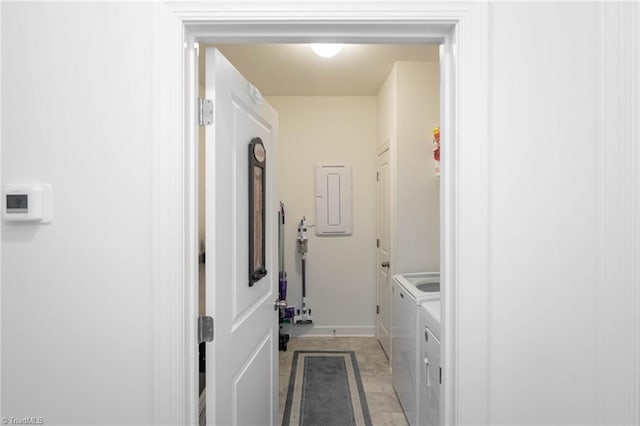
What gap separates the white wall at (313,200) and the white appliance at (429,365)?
1961 mm

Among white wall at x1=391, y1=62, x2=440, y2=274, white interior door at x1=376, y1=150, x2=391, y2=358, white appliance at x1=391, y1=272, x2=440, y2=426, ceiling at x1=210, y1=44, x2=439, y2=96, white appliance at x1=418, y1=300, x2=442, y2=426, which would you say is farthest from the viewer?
→ white interior door at x1=376, y1=150, x2=391, y2=358

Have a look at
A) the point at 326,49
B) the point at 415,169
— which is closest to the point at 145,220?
the point at 326,49

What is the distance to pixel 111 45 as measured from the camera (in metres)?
1.00

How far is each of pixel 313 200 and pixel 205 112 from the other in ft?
9.60

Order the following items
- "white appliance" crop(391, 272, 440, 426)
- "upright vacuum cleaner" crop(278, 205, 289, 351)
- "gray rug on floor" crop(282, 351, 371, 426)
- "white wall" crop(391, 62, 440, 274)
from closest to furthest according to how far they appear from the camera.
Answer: "white appliance" crop(391, 272, 440, 426), "gray rug on floor" crop(282, 351, 371, 426), "white wall" crop(391, 62, 440, 274), "upright vacuum cleaner" crop(278, 205, 289, 351)

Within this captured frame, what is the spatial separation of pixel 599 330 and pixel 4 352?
1.66m

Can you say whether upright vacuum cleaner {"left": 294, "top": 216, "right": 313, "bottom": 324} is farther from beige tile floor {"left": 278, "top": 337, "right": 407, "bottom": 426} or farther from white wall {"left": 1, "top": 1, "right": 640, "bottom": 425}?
white wall {"left": 1, "top": 1, "right": 640, "bottom": 425}

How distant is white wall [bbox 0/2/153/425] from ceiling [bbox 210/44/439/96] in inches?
72.9

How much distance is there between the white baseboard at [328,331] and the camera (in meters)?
4.00

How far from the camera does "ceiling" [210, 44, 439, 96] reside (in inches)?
109

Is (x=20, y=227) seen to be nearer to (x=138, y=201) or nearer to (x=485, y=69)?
(x=138, y=201)

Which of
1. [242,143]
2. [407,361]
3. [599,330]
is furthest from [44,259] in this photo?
[407,361]

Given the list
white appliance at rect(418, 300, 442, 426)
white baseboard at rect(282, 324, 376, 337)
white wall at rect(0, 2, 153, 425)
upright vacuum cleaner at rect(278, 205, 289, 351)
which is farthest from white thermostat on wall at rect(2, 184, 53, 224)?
white baseboard at rect(282, 324, 376, 337)

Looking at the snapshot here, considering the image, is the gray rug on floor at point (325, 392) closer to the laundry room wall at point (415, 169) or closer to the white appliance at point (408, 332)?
the white appliance at point (408, 332)
